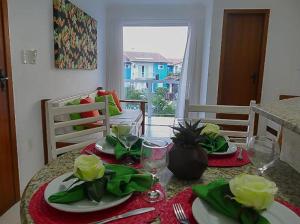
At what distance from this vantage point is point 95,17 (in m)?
3.92

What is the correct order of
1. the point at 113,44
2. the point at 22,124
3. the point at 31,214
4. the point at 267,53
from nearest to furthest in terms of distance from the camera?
1. the point at 31,214
2. the point at 22,124
3. the point at 267,53
4. the point at 113,44

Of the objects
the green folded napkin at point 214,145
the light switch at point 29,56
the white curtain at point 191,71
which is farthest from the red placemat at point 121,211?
the white curtain at point 191,71

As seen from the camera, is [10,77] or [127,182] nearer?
[127,182]

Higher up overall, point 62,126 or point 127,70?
point 127,70

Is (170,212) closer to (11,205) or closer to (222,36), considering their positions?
(11,205)

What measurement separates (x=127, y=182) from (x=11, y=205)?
1788 mm

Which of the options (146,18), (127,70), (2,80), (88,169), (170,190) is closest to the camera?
(88,169)

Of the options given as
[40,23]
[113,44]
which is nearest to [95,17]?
[113,44]

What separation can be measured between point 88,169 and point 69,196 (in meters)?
0.08

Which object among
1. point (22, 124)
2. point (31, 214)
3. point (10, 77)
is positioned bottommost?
point (22, 124)

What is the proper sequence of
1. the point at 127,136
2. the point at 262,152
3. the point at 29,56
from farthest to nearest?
the point at 29,56 → the point at 127,136 → the point at 262,152

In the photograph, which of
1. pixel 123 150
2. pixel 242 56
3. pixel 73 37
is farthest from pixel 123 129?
pixel 242 56

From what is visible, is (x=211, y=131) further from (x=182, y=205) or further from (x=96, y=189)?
(x=96, y=189)

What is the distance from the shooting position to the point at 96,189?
1.92 feet
